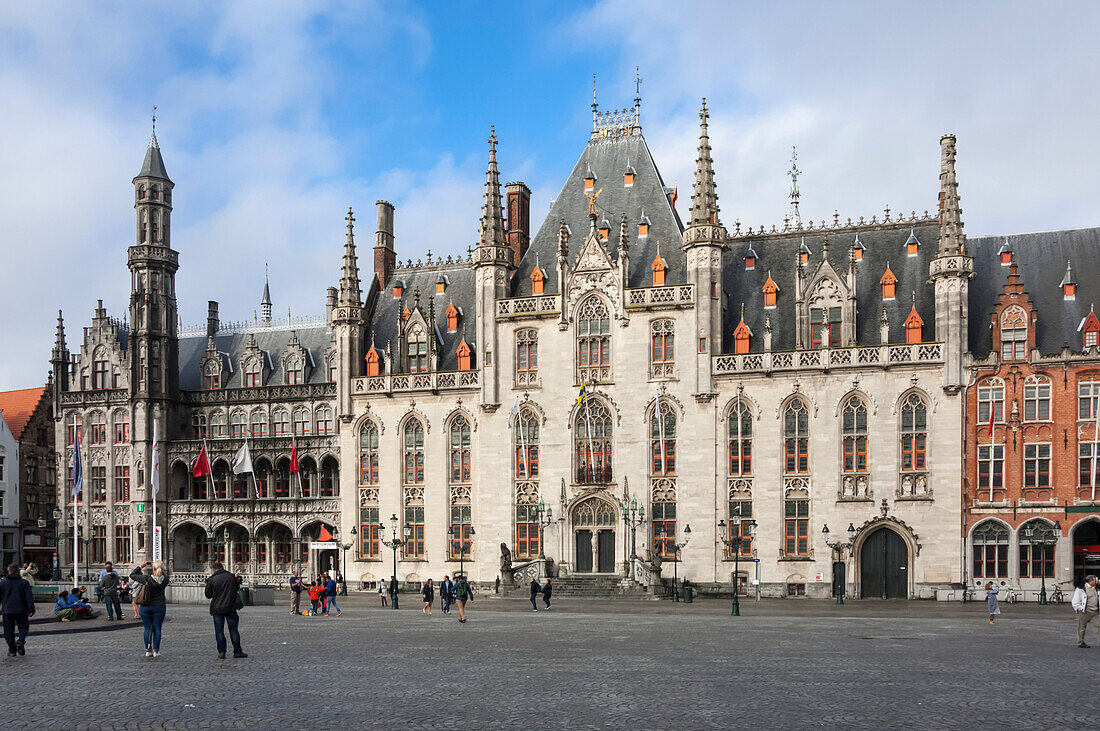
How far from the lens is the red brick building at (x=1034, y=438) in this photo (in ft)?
192

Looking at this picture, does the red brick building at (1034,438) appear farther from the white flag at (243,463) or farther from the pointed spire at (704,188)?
the white flag at (243,463)

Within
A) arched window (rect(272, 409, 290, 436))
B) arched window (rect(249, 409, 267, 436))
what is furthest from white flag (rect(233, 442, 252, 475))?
arched window (rect(249, 409, 267, 436))

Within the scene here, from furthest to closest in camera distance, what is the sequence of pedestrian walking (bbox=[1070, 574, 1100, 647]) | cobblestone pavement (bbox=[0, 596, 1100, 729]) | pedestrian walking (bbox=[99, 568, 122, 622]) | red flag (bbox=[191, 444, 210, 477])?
1. red flag (bbox=[191, 444, 210, 477])
2. pedestrian walking (bbox=[99, 568, 122, 622])
3. pedestrian walking (bbox=[1070, 574, 1100, 647])
4. cobblestone pavement (bbox=[0, 596, 1100, 729])

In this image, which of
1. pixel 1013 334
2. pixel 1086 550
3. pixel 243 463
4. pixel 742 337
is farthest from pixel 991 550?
pixel 243 463

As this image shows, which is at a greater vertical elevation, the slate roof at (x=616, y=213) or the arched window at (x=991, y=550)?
the slate roof at (x=616, y=213)

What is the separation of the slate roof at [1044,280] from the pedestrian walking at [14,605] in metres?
50.6

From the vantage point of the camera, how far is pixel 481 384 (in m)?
69.7

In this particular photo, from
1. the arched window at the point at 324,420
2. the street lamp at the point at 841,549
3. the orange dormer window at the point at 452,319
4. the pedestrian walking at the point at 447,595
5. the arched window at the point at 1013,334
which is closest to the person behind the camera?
the pedestrian walking at the point at 447,595

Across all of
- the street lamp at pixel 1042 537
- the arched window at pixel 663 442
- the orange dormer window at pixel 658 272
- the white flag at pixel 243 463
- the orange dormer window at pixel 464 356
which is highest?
the orange dormer window at pixel 658 272

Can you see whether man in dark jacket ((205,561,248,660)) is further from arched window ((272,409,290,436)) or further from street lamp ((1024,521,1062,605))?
arched window ((272,409,290,436))

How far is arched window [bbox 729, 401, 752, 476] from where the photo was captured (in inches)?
2520

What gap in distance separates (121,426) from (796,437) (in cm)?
4884

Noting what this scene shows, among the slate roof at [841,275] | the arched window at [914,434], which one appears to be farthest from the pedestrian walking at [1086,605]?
the slate roof at [841,275]

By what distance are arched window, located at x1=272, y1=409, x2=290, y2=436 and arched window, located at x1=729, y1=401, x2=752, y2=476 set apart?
3319 centimetres
